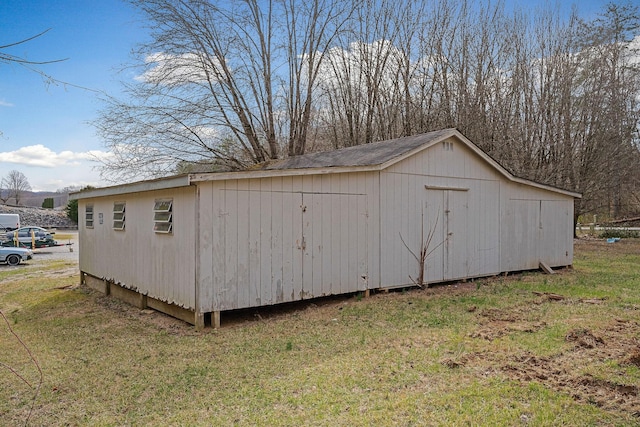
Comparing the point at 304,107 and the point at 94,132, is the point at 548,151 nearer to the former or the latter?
the point at 304,107

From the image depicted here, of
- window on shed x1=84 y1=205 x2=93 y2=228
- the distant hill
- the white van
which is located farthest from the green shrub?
the distant hill

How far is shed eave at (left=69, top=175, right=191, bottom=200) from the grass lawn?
2.06 m

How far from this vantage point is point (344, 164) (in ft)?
29.1

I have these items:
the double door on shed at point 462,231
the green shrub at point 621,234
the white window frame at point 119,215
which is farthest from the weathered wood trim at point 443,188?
the green shrub at point 621,234

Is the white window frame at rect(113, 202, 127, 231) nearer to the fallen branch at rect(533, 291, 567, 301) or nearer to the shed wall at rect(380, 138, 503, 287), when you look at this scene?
the shed wall at rect(380, 138, 503, 287)

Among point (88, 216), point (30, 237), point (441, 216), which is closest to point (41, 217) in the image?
point (30, 237)

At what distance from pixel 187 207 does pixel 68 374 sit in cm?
255

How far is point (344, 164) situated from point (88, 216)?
6.13 meters

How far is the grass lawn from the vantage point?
3510 millimetres

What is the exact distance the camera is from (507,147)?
18.4 metres

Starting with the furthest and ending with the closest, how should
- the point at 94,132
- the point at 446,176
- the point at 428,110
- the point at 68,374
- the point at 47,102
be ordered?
1. the point at 428,110
2. the point at 94,132
3. the point at 446,176
4. the point at 68,374
5. the point at 47,102

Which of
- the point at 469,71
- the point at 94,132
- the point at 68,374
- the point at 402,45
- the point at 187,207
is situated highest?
the point at 402,45

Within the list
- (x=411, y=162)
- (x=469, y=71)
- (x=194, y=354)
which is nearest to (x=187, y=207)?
(x=194, y=354)

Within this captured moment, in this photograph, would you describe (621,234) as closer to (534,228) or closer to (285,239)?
(534,228)
